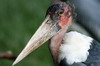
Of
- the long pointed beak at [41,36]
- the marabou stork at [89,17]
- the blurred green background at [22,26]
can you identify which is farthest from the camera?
the blurred green background at [22,26]

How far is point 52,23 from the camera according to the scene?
17.8 ft

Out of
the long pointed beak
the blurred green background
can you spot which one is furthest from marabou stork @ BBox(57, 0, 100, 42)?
the long pointed beak

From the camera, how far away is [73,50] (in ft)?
17.6

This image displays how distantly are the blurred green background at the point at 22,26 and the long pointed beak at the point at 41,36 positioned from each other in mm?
3367

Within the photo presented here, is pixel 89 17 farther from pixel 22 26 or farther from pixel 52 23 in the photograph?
pixel 52 23

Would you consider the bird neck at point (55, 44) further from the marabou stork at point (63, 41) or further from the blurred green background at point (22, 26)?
the blurred green background at point (22, 26)

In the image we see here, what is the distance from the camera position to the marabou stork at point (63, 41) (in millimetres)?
5270

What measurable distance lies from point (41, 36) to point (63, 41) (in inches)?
9.9

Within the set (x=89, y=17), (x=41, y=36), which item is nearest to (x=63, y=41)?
(x=41, y=36)

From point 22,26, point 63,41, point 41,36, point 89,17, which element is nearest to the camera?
point 41,36

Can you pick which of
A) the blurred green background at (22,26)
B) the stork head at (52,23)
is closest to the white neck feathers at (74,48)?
the stork head at (52,23)

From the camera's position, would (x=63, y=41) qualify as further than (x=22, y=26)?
No

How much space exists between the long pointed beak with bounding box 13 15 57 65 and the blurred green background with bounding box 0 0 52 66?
11.0 ft

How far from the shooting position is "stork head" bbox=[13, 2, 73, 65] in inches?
209
